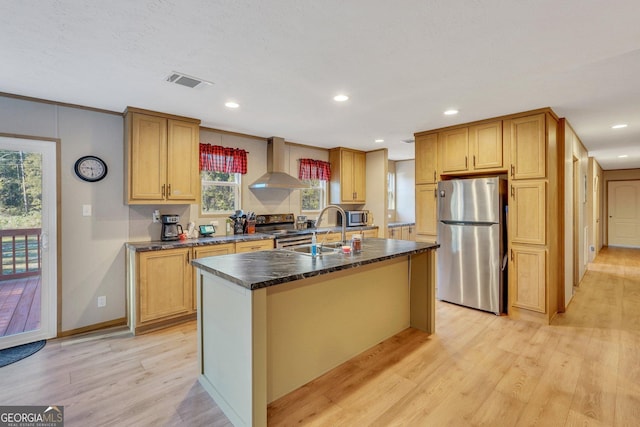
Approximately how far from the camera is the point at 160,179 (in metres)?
3.53

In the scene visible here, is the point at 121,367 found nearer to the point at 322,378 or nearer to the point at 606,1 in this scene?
the point at 322,378

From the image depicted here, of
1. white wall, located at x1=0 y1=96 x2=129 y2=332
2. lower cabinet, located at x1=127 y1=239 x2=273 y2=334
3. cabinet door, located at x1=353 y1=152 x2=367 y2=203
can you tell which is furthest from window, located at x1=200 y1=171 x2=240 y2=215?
cabinet door, located at x1=353 y1=152 x2=367 y2=203

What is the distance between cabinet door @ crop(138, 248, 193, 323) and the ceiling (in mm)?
1620

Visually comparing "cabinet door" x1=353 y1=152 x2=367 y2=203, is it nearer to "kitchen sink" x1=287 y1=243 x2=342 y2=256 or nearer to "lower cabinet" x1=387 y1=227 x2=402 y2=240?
"lower cabinet" x1=387 y1=227 x2=402 y2=240

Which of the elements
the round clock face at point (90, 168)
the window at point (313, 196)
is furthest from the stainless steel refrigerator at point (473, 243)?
the round clock face at point (90, 168)

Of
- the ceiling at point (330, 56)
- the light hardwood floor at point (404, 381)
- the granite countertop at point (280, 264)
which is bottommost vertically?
the light hardwood floor at point (404, 381)

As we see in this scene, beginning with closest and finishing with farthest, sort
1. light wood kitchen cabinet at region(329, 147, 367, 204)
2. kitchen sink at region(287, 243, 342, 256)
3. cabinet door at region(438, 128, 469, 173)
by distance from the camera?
kitchen sink at region(287, 243, 342, 256), cabinet door at region(438, 128, 469, 173), light wood kitchen cabinet at region(329, 147, 367, 204)

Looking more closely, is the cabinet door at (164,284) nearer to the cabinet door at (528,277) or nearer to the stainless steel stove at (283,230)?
the stainless steel stove at (283,230)

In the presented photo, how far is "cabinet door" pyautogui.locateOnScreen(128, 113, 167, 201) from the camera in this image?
131 inches

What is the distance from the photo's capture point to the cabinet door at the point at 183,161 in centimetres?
359

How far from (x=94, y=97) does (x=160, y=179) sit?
978 mm

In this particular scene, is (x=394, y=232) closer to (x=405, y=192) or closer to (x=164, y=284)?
(x=405, y=192)

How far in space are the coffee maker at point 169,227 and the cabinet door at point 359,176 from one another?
129 inches

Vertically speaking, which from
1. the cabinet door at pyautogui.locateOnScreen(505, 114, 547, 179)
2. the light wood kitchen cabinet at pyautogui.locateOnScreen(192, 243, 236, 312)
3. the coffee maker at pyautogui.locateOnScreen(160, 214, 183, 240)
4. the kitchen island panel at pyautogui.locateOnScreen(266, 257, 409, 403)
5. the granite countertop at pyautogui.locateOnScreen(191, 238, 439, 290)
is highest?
the cabinet door at pyautogui.locateOnScreen(505, 114, 547, 179)
